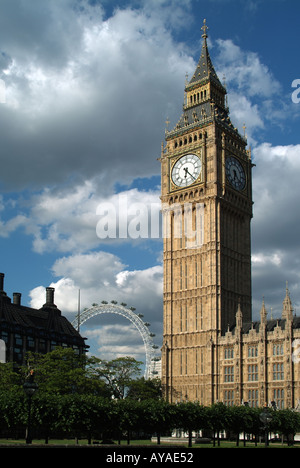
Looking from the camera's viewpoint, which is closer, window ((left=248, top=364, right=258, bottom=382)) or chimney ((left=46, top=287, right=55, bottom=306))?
window ((left=248, top=364, right=258, bottom=382))

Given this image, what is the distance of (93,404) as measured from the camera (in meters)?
67.8

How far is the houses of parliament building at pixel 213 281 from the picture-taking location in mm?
107500

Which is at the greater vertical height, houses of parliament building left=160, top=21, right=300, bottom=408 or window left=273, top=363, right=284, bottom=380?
houses of parliament building left=160, top=21, right=300, bottom=408

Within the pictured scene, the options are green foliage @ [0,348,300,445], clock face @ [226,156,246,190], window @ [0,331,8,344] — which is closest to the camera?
green foliage @ [0,348,300,445]

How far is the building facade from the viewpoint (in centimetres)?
13650

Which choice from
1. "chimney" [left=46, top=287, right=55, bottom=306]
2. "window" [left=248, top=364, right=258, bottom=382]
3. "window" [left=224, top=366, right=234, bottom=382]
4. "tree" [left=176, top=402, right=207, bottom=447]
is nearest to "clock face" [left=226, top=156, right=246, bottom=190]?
"window" [left=224, top=366, right=234, bottom=382]

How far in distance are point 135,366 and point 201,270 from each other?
68.3ft

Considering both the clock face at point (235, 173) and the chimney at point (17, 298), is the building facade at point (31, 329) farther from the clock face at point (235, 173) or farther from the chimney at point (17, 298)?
the clock face at point (235, 173)

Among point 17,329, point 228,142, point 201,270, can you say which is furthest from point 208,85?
point 17,329

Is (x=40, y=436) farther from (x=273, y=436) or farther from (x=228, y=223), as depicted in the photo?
(x=228, y=223)

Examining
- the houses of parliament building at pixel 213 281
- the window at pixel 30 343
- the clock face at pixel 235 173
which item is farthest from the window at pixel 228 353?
the window at pixel 30 343

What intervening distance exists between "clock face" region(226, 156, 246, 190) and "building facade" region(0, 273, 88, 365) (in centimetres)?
5363

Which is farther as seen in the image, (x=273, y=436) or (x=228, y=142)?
(x=228, y=142)

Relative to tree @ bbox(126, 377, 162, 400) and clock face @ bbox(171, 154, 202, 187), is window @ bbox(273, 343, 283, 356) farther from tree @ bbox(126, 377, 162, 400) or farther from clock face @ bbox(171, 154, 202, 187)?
clock face @ bbox(171, 154, 202, 187)
